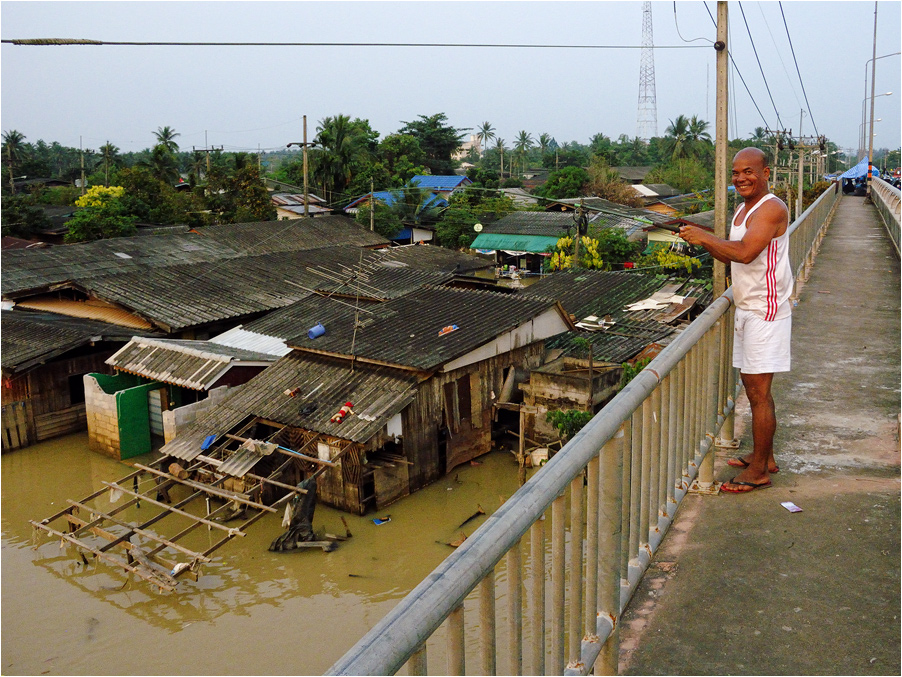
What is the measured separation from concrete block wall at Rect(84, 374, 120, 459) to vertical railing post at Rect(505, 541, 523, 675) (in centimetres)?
1579

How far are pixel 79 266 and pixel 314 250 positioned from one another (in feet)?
26.4

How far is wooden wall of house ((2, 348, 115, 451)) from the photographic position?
54.0 ft

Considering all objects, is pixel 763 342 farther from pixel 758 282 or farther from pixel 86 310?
pixel 86 310

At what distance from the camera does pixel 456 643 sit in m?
1.41

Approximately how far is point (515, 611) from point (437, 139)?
57.1 meters

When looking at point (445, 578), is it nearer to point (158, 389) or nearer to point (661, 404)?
point (661, 404)

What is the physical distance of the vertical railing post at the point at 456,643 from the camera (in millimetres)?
1393

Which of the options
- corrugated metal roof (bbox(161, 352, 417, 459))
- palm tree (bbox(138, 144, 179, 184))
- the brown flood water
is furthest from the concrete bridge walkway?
palm tree (bbox(138, 144, 179, 184))

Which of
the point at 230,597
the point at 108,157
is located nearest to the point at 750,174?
the point at 230,597

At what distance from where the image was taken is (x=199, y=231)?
28.4 m

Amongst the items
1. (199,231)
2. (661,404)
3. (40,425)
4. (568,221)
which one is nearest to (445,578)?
(661,404)

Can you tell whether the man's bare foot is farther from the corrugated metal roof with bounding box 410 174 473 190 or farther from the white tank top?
the corrugated metal roof with bounding box 410 174 473 190

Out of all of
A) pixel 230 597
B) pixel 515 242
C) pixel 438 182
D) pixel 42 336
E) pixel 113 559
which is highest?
pixel 438 182

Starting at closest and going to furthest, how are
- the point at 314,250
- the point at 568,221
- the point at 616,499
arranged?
the point at 616,499
the point at 314,250
the point at 568,221
